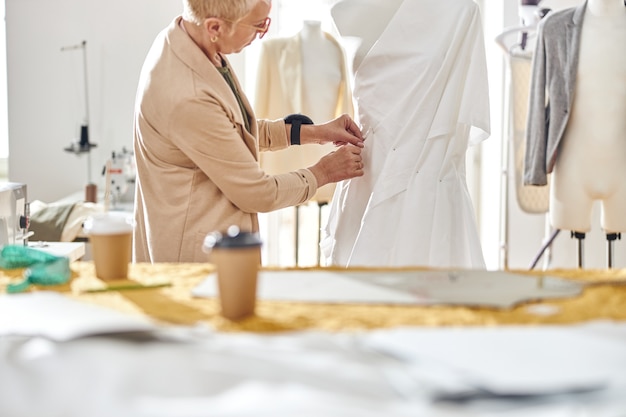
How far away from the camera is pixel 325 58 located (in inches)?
174

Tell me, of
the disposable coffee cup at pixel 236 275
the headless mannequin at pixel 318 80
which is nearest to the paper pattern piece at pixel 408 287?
the disposable coffee cup at pixel 236 275

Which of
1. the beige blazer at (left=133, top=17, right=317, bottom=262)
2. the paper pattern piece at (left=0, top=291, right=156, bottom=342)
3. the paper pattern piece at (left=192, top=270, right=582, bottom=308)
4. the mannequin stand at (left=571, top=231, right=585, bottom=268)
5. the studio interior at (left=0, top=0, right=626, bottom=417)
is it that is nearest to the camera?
the studio interior at (left=0, top=0, right=626, bottom=417)

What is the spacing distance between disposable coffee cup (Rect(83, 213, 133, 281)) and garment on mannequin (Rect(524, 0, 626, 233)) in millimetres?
2172

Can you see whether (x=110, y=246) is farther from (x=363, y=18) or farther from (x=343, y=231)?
(x=363, y=18)

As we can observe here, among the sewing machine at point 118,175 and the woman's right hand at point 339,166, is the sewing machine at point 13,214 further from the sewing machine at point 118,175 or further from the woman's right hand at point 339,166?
the sewing machine at point 118,175

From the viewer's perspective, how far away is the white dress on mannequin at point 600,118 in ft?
10.7

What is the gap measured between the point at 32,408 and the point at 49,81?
476 centimetres

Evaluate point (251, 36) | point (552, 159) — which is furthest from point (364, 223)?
point (552, 159)

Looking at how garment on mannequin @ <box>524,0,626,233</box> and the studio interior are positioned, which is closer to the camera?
the studio interior

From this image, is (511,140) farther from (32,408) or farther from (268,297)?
(32,408)

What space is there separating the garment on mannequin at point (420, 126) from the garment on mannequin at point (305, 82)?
168 cm

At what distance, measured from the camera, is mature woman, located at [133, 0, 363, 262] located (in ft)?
7.36

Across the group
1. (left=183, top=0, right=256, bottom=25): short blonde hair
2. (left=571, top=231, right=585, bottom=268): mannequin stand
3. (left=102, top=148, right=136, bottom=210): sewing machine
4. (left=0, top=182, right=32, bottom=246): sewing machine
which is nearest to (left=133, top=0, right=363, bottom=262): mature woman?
(left=183, top=0, right=256, bottom=25): short blonde hair

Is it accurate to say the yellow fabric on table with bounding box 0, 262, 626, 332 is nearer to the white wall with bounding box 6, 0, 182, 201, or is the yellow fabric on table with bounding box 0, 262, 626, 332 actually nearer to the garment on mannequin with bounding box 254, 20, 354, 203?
the garment on mannequin with bounding box 254, 20, 354, 203
